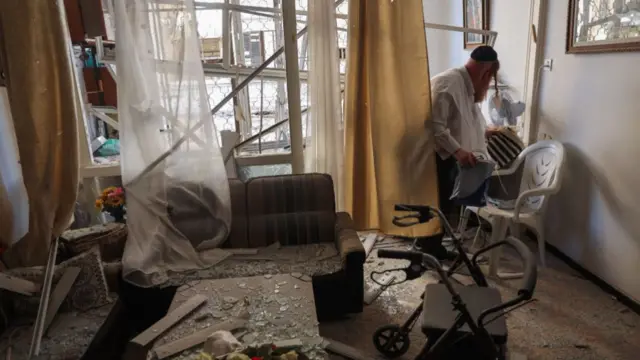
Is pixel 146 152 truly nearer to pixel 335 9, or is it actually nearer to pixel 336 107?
pixel 336 107

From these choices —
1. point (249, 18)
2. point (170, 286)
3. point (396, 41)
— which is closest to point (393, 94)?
point (396, 41)

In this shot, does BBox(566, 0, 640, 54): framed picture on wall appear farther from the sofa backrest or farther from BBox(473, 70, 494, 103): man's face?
the sofa backrest

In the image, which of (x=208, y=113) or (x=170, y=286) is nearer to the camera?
(x=170, y=286)

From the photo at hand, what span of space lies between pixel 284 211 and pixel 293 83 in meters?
0.80

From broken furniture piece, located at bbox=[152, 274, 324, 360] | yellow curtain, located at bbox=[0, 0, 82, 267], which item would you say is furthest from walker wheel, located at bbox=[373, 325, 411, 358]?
yellow curtain, located at bbox=[0, 0, 82, 267]

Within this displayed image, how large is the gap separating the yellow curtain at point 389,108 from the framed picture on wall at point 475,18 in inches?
48.3

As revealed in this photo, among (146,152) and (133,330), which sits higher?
(146,152)

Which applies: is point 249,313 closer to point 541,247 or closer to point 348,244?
point 348,244

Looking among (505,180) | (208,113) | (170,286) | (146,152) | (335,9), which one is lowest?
(170,286)

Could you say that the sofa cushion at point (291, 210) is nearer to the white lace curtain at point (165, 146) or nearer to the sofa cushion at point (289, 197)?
the sofa cushion at point (289, 197)

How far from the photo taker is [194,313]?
6.22ft

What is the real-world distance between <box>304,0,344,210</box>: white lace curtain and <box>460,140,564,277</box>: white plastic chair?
98cm

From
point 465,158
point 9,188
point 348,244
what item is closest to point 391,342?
point 348,244

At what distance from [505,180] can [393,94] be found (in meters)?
1.05
